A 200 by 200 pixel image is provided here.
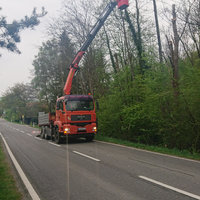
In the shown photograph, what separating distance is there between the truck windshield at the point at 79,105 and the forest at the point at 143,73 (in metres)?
1.43

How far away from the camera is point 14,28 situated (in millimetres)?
9320

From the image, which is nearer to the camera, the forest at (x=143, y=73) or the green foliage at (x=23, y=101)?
the forest at (x=143, y=73)

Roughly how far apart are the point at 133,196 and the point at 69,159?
15.9 feet

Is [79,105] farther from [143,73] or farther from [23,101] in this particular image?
[23,101]

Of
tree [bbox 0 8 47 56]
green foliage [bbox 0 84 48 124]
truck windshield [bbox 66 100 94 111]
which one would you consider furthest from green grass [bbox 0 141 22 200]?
green foliage [bbox 0 84 48 124]

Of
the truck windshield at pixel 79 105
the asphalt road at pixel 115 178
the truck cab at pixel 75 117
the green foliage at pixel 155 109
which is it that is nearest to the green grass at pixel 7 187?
the asphalt road at pixel 115 178

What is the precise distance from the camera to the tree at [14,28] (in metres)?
9.07

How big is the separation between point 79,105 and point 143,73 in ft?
16.2

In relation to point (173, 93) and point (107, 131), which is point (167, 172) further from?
point (107, 131)

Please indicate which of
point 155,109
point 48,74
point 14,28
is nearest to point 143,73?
point 155,109

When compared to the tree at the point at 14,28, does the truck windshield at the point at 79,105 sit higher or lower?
lower

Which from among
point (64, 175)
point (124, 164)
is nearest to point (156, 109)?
point (124, 164)

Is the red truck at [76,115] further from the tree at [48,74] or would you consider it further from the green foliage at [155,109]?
the tree at [48,74]

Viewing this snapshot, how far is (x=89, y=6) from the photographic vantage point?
67.0 feet
